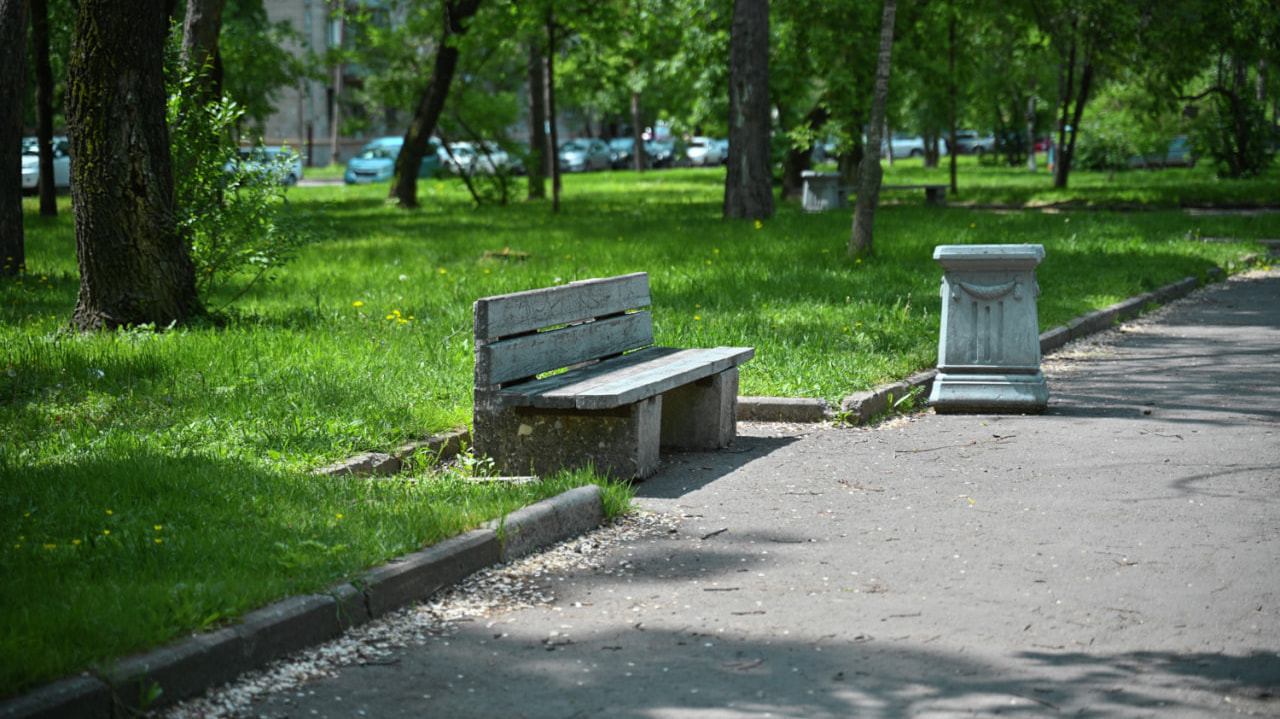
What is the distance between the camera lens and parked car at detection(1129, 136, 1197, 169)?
154 feet

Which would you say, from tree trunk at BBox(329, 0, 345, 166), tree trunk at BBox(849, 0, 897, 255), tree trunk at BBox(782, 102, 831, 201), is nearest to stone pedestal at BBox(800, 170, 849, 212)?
tree trunk at BBox(782, 102, 831, 201)

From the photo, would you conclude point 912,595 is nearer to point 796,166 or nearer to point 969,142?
point 796,166

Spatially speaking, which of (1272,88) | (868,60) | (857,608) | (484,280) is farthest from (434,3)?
(857,608)

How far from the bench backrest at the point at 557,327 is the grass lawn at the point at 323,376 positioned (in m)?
0.71

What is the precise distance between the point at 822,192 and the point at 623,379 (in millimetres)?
20005

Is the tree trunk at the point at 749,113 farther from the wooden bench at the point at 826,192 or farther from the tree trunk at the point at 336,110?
the tree trunk at the point at 336,110

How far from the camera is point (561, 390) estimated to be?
6.15m

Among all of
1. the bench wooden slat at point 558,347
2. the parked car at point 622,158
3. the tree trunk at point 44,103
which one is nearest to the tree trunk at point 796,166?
the tree trunk at point 44,103

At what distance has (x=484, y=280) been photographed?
13.0m

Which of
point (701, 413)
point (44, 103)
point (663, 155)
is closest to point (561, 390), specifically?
point (701, 413)

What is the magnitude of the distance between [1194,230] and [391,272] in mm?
12345

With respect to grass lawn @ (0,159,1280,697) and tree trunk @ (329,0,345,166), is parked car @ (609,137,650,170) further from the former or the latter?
grass lawn @ (0,159,1280,697)

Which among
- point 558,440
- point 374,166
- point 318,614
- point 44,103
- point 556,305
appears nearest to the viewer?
point 318,614

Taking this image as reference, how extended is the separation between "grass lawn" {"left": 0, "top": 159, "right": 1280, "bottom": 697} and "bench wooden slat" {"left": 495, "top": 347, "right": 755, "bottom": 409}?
42cm
